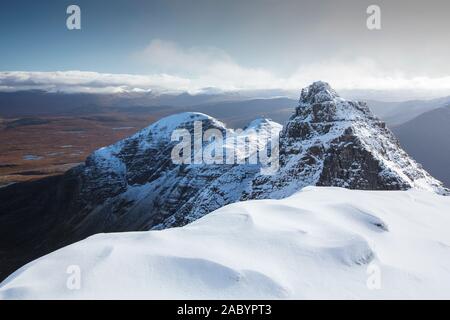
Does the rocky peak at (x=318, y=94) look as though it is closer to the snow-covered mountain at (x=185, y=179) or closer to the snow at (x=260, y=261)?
the snow-covered mountain at (x=185, y=179)

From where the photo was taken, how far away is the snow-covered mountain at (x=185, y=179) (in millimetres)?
43969

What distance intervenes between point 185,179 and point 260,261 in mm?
72726

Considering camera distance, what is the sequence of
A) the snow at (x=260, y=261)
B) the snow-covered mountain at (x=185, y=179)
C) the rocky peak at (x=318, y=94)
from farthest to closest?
the rocky peak at (x=318, y=94)
the snow-covered mountain at (x=185, y=179)
the snow at (x=260, y=261)

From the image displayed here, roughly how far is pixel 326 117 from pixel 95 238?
147 ft

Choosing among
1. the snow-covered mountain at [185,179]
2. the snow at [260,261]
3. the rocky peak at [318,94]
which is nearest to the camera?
the snow at [260,261]

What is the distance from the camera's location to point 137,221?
280 feet

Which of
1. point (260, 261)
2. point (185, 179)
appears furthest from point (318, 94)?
point (260, 261)

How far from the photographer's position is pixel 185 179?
79.9 metres

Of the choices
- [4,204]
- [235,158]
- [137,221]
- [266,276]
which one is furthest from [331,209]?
[4,204]

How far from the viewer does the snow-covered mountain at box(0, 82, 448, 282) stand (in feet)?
144

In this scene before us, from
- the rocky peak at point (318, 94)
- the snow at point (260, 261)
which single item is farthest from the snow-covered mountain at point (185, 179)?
the snow at point (260, 261)

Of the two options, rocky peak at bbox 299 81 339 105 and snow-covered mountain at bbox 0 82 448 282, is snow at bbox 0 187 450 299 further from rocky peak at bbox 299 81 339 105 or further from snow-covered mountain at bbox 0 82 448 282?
rocky peak at bbox 299 81 339 105

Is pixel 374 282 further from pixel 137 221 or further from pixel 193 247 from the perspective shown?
pixel 137 221

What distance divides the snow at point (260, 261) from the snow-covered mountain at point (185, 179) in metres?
32.5
